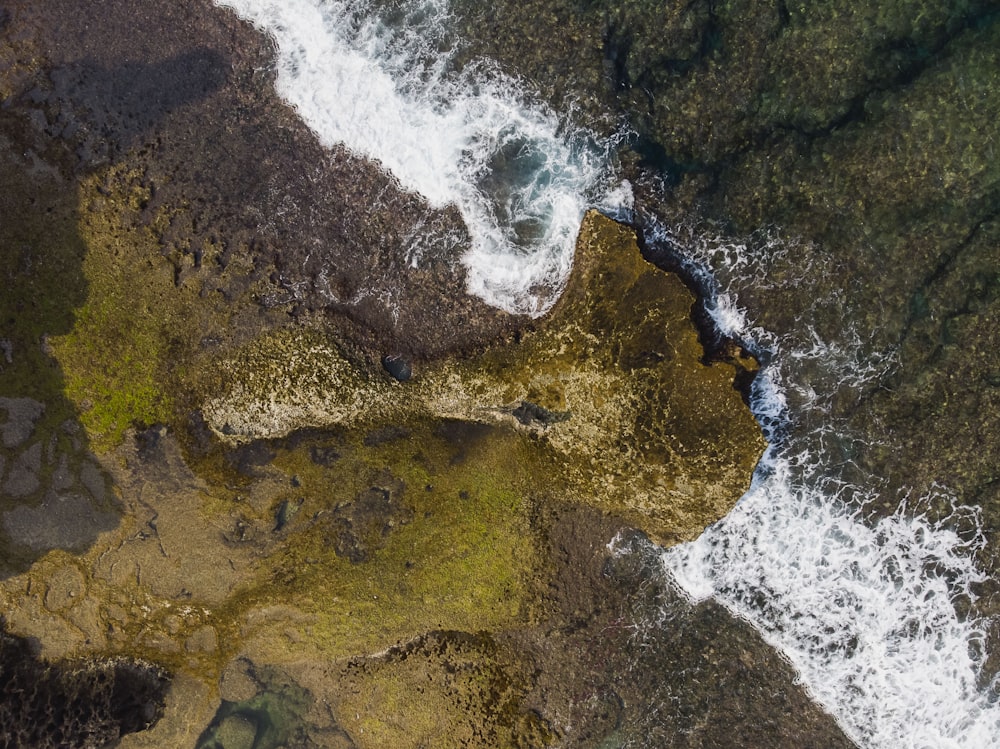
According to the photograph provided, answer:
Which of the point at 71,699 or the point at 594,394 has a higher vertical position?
the point at 594,394

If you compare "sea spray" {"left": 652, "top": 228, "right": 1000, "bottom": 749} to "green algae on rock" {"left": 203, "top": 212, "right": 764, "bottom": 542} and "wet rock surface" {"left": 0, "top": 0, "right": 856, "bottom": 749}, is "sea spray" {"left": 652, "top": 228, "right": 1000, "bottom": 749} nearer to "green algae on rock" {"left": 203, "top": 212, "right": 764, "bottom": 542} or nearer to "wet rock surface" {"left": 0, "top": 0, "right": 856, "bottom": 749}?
"wet rock surface" {"left": 0, "top": 0, "right": 856, "bottom": 749}

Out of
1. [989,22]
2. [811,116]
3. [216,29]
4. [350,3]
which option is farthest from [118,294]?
[989,22]

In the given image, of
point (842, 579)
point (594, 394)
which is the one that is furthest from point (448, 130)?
point (842, 579)

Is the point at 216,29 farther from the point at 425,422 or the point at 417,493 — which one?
the point at 417,493

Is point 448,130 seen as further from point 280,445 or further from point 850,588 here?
point 850,588

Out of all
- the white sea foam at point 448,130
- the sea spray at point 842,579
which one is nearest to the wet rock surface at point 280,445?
the white sea foam at point 448,130
